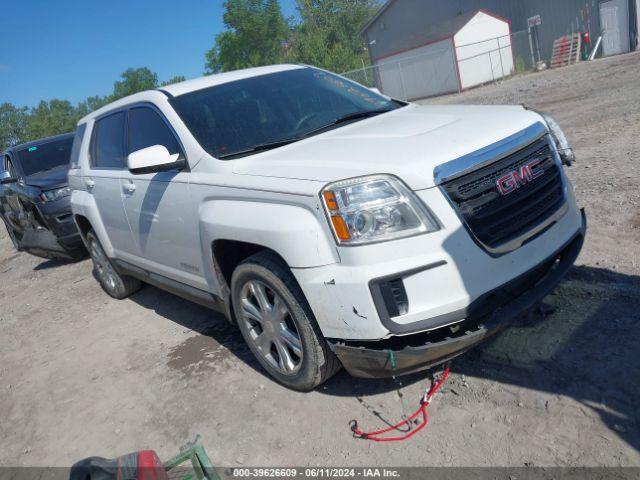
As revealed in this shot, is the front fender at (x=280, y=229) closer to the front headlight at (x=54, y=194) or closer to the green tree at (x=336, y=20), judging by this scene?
the front headlight at (x=54, y=194)

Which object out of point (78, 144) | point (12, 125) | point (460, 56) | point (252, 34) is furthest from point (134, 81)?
point (78, 144)

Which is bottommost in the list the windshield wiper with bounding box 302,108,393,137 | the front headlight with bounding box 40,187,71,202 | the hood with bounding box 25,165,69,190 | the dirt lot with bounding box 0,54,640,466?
the dirt lot with bounding box 0,54,640,466

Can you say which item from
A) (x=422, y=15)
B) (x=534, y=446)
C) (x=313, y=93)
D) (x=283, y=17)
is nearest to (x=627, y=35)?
(x=422, y=15)

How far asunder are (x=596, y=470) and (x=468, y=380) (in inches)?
35.6

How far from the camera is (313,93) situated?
4.24 metres

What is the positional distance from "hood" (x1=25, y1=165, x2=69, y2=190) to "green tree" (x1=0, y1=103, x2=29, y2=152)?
102 meters

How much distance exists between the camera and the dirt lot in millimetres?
2656

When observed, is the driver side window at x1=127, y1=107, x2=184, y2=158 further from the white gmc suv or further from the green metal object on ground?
the green metal object on ground

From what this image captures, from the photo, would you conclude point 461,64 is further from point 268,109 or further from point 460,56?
point 268,109

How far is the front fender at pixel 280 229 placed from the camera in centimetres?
274

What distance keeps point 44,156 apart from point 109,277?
431 cm

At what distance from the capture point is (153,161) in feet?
11.7

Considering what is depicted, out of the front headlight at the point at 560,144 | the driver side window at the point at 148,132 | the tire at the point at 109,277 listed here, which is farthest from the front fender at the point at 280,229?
the tire at the point at 109,277

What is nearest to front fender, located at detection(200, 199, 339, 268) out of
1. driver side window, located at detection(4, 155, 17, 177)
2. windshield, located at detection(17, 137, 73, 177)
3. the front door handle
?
the front door handle
